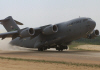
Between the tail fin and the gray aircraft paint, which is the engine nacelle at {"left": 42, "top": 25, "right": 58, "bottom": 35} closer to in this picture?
the gray aircraft paint

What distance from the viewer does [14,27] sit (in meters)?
30.1

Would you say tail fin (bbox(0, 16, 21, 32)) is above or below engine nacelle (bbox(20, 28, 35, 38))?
above

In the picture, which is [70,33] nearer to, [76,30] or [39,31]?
[76,30]

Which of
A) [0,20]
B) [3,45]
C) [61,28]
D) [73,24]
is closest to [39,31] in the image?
[61,28]

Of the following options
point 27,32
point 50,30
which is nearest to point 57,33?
point 50,30

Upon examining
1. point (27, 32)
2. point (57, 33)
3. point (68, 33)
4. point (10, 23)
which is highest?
point (10, 23)

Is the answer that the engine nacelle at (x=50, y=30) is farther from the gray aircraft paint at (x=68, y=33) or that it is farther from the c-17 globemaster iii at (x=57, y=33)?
the gray aircraft paint at (x=68, y=33)

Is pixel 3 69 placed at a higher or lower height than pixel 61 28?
lower

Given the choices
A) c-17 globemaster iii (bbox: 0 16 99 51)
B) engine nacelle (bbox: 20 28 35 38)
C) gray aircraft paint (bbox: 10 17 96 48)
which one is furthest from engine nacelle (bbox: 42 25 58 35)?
engine nacelle (bbox: 20 28 35 38)

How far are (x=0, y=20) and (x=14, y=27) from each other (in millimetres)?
2680

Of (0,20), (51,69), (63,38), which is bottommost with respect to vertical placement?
(51,69)

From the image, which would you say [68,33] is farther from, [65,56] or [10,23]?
[10,23]

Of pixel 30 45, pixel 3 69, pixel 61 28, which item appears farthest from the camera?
pixel 30 45

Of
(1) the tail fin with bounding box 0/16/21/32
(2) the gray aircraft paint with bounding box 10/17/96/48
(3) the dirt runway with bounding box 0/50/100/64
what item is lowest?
(3) the dirt runway with bounding box 0/50/100/64
